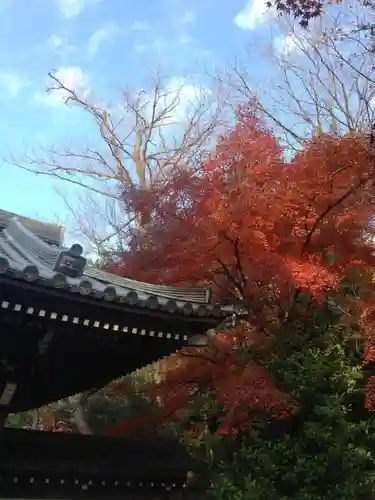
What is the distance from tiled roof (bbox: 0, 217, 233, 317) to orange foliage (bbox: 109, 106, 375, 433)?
370 centimetres

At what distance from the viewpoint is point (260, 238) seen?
28.5 feet

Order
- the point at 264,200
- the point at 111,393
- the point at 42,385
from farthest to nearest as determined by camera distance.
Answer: the point at 111,393 < the point at 264,200 < the point at 42,385

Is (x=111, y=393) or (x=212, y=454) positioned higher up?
(x=111, y=393)

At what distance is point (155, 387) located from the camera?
10336 millimetres

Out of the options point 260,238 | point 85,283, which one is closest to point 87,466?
point 85,283

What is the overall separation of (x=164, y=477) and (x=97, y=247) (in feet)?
44.6

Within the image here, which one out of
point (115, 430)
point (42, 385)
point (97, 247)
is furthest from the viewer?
point (97, 247)

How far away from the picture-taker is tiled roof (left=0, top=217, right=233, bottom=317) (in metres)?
3.71

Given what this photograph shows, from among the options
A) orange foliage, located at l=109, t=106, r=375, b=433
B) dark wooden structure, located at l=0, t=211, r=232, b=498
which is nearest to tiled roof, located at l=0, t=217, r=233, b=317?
dark wooden structure, located at l=0, t=211, r=232, b=498

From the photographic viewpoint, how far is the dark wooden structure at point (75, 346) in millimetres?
3885

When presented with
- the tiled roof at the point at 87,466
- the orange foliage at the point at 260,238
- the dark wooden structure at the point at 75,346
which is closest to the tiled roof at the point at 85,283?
the dark wooden structure at the point at 75,346

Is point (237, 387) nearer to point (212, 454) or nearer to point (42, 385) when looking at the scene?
point (212, 454)

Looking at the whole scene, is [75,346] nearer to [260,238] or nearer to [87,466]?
[87,466]

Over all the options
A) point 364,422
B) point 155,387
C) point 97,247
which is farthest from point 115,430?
point 97,247
